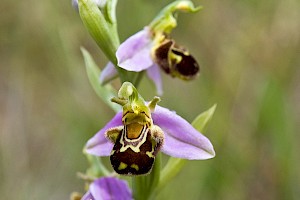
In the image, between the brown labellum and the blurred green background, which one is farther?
the blurred green background

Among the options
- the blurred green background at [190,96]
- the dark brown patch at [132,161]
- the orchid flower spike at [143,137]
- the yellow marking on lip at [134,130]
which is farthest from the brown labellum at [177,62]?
the blurred green background at [190,96]

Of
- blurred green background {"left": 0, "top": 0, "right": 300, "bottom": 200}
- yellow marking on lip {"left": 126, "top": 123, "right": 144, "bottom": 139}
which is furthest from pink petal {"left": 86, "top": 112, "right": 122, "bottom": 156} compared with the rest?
blurred green background {"left": 0, "top": 0, "right": 300, "bottom": 200}

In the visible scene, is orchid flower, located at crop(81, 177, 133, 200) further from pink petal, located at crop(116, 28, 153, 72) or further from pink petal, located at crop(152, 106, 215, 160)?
pink petal, located at crop(116, 28, 153, 72)

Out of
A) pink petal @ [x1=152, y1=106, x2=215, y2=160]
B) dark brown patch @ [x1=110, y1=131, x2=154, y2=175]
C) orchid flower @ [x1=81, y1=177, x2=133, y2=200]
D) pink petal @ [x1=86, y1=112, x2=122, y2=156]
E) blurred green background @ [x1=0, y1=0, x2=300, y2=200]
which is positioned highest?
dark brown patch @ [x1=110, y1=131, x2=154, y2=175]

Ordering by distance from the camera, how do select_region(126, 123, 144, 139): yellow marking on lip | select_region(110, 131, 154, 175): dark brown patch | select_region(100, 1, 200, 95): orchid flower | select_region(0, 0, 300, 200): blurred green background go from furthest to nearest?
1. select_region(0, 0, 300, 200): blurred green background
2. select_region(100, 1, 200, 95): orchid flower
3. select_region(126, 123, 144, 139): yellow marking on lip
4. select_region(110, 131, 154, 175): dark brown patch

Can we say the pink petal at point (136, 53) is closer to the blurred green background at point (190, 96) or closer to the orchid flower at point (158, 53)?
the orchid flower at point (158, 53)

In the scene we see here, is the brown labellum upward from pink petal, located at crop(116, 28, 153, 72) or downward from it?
downward
